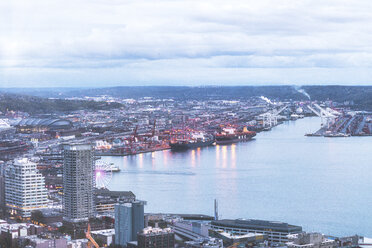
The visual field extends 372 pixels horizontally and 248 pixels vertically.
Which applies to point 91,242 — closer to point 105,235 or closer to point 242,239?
point 105,235

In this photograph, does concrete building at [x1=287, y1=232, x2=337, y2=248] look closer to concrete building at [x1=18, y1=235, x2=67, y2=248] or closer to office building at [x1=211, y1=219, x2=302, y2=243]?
office building at [x1=211, y1=219, x2=302, y2=243]

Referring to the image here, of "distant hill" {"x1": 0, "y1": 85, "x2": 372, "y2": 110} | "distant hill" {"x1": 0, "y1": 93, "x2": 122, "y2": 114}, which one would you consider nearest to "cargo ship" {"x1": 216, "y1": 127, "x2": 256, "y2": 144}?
"distant hill" {"x1": 0, "y1": 93, "x2": 122, "y2": 114}

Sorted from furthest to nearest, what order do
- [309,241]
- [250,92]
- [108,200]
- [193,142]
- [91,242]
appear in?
[250,92], [193,142], [108,200], [91,242], [309,241]

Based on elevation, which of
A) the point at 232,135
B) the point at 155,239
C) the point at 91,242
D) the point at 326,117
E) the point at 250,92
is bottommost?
the point at 91,242

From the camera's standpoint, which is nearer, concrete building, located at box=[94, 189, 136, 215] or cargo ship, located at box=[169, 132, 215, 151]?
concrete building, located at box=[94, 189, 136, 215]

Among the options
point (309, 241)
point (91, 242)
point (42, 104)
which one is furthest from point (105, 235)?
point (42, 104)

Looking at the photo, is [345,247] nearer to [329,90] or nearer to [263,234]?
[263,234]

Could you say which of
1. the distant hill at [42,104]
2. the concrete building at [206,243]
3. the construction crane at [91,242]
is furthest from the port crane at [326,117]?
the concrete building at [206,243]
